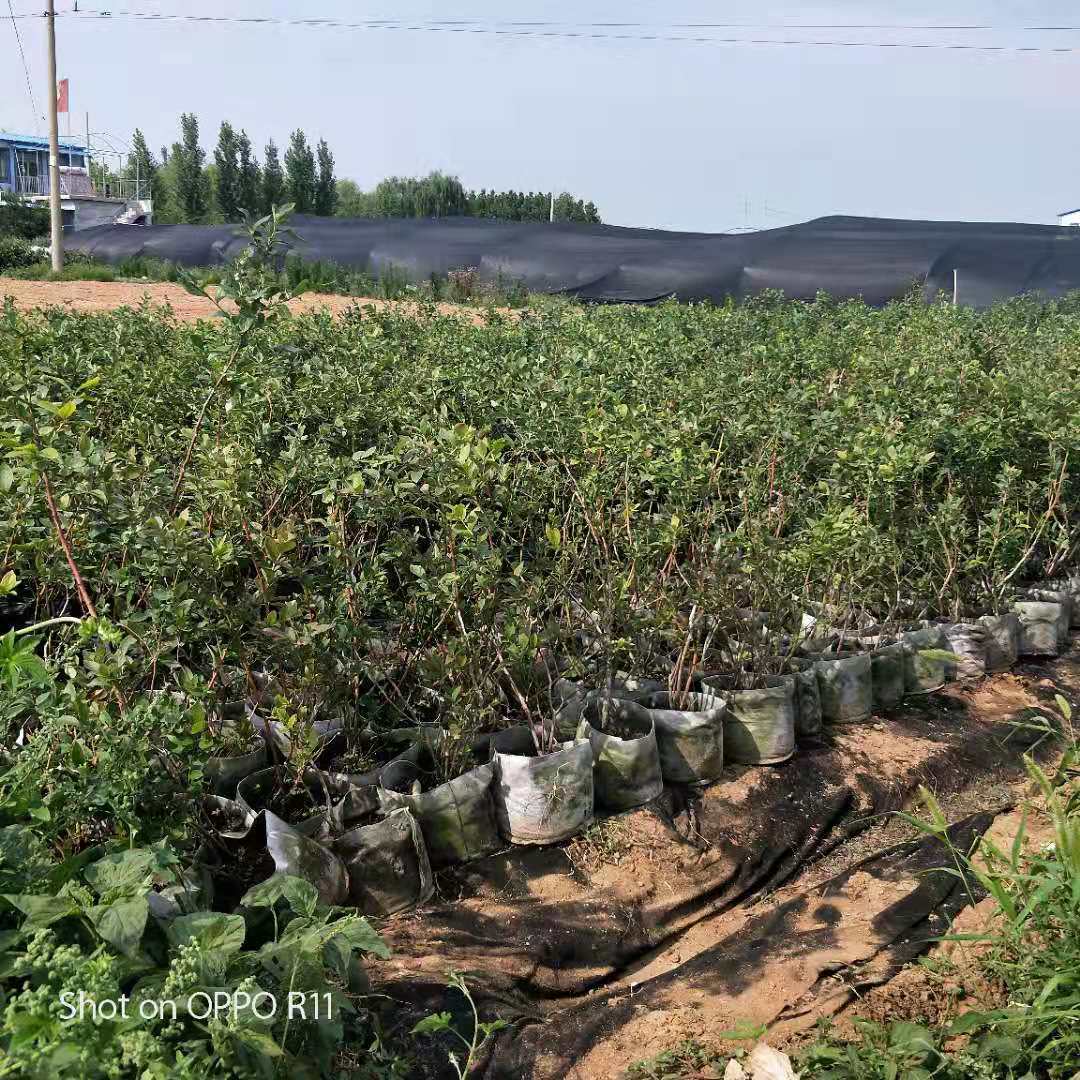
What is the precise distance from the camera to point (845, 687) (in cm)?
384

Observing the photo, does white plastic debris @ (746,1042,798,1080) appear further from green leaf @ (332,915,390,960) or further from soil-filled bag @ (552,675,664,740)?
soil-filled bag @ (552,675,664,740)

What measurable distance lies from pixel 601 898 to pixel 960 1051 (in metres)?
1.03

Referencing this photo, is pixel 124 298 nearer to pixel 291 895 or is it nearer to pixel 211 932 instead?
pixel 291 895

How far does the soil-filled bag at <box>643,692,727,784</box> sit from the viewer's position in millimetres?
3301

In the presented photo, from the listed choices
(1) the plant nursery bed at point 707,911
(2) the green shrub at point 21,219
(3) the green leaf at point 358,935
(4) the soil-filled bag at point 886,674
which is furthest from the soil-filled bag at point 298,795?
(2) the green shrub at point 21,219

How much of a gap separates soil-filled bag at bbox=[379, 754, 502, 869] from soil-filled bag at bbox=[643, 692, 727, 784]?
628 millimetres

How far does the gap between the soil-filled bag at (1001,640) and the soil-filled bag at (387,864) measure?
2797 millimetres

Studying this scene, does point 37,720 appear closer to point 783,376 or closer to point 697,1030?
point 697,1030

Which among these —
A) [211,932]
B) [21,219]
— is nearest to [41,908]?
[211,932]

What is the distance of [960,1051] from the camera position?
1.97m

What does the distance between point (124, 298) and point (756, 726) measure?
13.2 meters

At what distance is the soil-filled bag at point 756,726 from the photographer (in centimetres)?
348

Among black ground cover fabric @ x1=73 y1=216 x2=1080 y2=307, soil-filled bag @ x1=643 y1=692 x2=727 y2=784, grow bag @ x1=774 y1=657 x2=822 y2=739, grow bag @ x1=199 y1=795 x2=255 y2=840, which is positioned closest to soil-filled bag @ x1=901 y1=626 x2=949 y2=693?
grow bag @ x1=774 y1=657 x2=822 y2=739

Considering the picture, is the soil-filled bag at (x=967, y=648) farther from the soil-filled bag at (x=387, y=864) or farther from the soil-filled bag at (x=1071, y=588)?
the soil-filled bag at (x=387, y=864)
